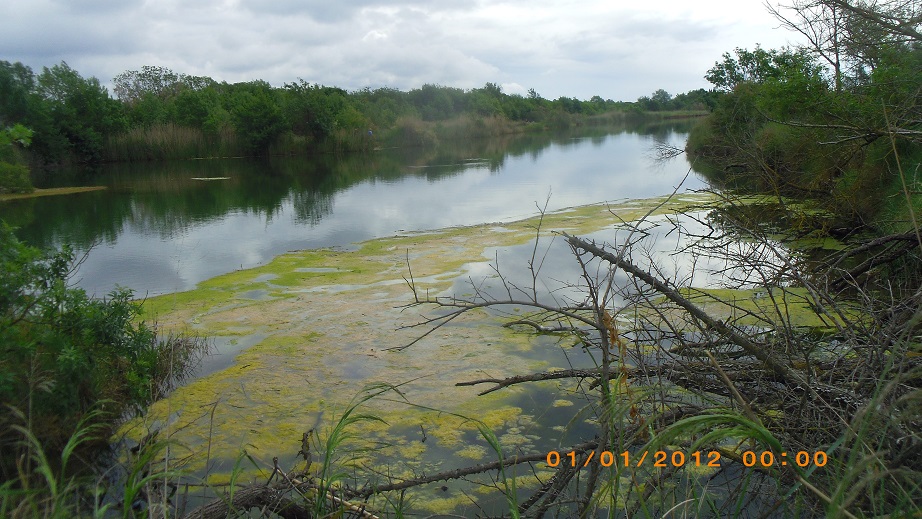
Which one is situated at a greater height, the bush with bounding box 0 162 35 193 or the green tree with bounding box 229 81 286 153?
the green tree with bounding box 229 81 286 153

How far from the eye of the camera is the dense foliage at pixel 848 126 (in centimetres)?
505

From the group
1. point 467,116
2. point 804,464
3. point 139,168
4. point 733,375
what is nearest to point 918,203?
point 733,375

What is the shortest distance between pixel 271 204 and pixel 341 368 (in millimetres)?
11336

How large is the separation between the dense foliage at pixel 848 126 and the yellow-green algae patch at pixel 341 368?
182 cm

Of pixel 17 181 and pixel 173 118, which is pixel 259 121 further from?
pixel 17 181

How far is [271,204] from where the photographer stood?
51.8 feet

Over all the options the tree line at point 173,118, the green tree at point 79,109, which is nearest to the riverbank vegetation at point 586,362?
the tree line at point 173,118

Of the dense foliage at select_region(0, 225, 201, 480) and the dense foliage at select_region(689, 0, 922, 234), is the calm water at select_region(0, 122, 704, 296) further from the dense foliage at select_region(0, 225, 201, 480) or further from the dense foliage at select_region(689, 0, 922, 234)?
the dense foliage at select_region(689, 0, 922, 234)

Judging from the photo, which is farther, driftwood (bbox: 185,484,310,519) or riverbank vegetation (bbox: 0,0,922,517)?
driftwood (bbox: 185,484,310,519)

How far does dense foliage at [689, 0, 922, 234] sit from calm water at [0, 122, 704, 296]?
15.9ft

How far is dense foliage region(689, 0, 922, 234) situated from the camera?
16.6ft

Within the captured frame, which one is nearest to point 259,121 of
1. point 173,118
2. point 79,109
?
point 173,118

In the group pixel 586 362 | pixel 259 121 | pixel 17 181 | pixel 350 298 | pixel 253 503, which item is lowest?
pixel 586 362

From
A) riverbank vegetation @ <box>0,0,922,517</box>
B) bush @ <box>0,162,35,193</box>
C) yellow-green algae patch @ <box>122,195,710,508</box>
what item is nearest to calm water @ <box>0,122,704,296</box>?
bush @ <box>0,162,35,193</box>
